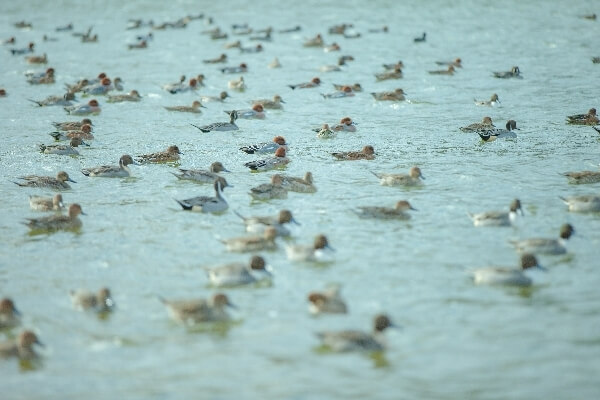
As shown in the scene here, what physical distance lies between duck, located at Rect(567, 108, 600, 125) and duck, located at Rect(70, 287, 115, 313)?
656 inches

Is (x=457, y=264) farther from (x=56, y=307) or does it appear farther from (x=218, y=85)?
(x=218, y=85)

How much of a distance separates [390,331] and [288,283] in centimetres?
247

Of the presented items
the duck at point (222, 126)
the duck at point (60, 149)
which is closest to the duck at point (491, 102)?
the duck at point (222, 126)

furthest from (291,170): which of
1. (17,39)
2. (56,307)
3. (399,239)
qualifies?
(17,39)

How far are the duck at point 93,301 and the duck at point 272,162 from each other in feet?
29.5

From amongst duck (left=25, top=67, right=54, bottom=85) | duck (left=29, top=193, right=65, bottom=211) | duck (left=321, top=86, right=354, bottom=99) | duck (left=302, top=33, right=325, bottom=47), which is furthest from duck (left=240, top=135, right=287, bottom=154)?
duck (left=302, top=33, right=325, bottom=47)

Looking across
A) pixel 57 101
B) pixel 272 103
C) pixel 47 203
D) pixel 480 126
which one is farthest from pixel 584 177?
pixel 57 101

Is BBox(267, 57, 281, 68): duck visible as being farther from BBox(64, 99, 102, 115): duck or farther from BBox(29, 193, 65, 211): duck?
BBox(29, 193, 65, 211): duck

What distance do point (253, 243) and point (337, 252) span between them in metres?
1.48

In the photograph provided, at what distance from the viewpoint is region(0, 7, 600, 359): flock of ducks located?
45.4ft

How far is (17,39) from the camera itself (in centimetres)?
4969

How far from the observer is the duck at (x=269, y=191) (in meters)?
20.3

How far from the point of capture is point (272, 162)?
23391 mm

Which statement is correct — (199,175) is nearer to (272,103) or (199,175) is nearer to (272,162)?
(272,162)
